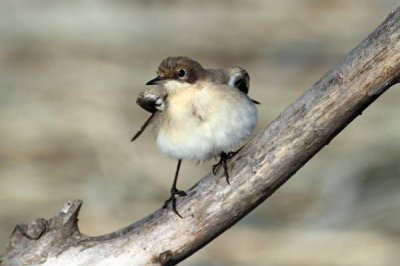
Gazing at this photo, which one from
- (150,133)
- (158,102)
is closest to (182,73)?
(158,102)

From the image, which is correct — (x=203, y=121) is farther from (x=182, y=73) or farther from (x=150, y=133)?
A: (x=150, y=133)

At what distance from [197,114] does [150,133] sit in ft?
11.1

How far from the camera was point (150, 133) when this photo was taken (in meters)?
8.12

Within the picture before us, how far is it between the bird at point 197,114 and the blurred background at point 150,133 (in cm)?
356

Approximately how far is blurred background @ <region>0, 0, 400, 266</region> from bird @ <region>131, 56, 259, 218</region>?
356 cm

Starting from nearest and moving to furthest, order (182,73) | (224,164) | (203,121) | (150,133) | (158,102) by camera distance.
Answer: (224,164) < (203,121) < (182,73) < (158,102) < (150,133)

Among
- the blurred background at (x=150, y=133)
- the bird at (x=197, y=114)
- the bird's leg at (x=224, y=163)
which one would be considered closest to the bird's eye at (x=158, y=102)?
the bird at (x=197, y=114)

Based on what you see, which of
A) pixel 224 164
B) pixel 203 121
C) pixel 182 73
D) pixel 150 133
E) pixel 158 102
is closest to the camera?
pixel 224 164

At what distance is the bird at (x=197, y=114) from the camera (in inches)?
186

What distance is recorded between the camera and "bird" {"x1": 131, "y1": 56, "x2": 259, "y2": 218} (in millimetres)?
4730

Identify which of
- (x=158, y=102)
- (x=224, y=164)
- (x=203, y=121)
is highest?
(x=158, y=102)

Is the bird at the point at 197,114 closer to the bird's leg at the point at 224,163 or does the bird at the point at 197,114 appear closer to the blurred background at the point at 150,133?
the bird's leg at the point at 224,163

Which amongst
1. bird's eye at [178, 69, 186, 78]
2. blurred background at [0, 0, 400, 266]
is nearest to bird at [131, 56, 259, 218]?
bird's eye at [178, 69, 186, 78]

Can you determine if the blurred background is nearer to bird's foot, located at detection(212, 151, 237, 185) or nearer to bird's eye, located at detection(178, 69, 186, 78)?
bird's eye, located at detection(178, 69, 186, 78)
